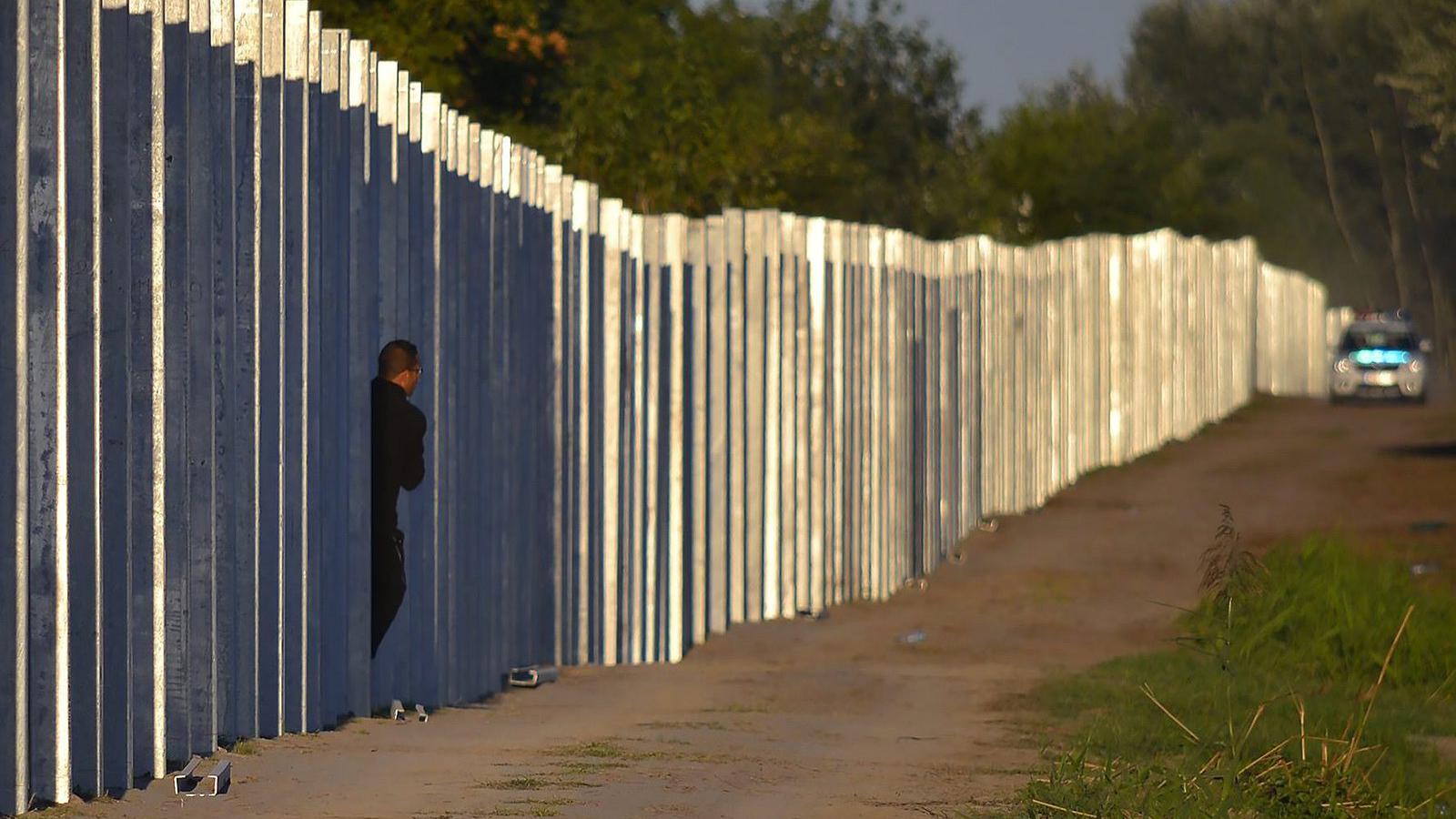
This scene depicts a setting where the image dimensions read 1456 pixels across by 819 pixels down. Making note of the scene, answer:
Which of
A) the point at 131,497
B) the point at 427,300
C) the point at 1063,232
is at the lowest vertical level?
the point at 131,497

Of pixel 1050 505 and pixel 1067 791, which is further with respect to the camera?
pixel 1050 505

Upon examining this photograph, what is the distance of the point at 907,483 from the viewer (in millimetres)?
17703

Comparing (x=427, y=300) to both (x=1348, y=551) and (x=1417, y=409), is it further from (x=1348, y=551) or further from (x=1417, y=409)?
(x=1417, y=409)

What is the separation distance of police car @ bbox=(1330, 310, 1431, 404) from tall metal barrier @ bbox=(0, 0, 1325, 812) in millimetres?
18637

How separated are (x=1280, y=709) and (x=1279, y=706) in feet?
0.31

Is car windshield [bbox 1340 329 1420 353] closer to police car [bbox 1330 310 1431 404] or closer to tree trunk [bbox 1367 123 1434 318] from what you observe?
police car [bbox 1330 310 1431 404]

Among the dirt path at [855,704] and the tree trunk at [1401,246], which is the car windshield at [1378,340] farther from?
the tree trunk at [1401,246]

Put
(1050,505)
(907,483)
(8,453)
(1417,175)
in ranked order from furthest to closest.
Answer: (1417,175), (1050,505), (907,483), (8,453)

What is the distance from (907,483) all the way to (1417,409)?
56.1ft

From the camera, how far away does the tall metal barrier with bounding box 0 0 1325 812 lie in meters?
6.68

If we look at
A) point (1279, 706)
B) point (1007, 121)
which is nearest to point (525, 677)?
point (1279, 706)

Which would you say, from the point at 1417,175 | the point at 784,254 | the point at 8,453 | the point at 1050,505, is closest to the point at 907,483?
the point at 784,254

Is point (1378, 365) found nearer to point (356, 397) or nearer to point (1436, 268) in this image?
point (356, 397)

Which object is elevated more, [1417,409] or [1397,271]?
[1397,271]
